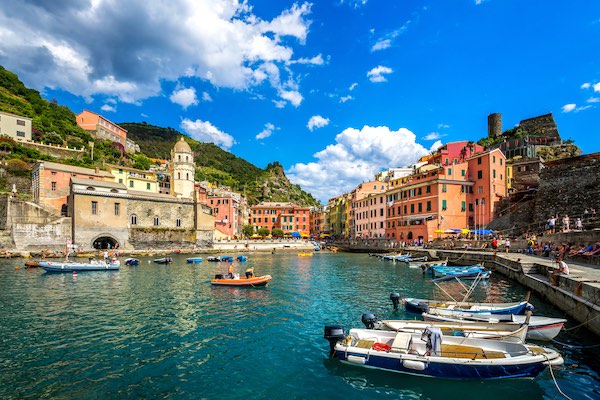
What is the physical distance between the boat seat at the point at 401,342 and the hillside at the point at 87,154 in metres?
71.8

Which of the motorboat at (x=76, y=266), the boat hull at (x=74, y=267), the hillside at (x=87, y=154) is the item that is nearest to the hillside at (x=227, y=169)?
the hillside at (x=87, y=154)

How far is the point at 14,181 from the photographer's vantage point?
2391 inches

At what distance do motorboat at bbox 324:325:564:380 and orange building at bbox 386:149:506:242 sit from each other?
4329cm

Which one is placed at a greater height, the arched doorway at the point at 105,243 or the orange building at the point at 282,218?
the orange building at the point at 282,218

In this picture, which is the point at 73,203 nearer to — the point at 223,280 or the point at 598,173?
the point at 223,280

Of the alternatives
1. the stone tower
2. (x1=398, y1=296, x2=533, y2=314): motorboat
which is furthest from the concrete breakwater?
the stone tower

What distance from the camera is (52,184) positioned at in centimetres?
5959

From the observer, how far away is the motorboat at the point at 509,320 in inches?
486

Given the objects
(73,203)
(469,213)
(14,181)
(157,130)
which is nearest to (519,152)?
(469,213)

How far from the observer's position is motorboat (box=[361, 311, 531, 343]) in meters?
11.1

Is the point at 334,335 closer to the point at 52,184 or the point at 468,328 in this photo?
the point at 468,328

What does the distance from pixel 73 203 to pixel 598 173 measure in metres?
75.3

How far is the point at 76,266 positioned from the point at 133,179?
44.1m

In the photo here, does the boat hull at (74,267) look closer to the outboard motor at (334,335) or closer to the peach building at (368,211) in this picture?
the outboard motor at (334,335)
